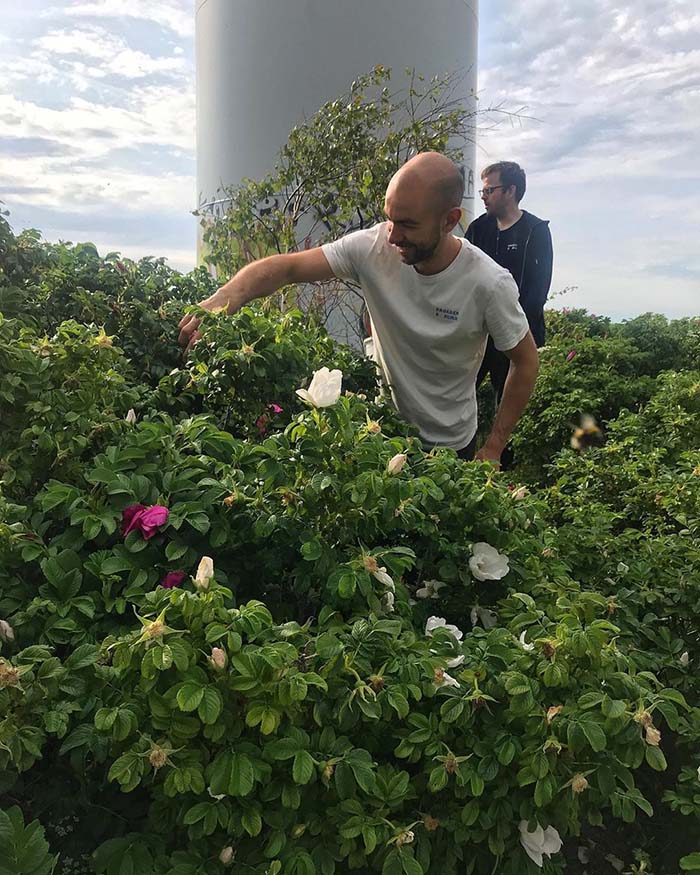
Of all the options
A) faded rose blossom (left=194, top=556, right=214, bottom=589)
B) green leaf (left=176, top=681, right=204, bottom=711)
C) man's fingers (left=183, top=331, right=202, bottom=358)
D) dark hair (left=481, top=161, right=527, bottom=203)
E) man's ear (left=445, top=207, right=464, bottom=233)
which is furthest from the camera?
dark hair (left=481, top=161, right=527, bottom=203)

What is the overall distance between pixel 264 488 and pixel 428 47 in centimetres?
842

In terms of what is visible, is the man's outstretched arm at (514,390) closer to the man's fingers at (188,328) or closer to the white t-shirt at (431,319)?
the white t-shirt at (431,319)

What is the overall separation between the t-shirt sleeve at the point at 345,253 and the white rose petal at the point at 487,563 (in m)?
1.36

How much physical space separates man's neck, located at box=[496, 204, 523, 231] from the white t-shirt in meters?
2.36

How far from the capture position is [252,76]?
8.33 m

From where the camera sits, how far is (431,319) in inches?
104

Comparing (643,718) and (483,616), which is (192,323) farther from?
(643,718)

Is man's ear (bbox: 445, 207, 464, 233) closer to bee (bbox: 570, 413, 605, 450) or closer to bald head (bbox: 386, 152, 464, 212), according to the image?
bald head (bbox: 386, 152, 464, 212)

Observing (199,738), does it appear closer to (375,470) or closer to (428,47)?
(375,470)

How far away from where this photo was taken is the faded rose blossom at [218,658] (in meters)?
1.12

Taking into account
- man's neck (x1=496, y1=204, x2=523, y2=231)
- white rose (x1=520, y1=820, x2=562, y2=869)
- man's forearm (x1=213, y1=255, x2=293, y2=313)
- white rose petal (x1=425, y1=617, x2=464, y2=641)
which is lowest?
white rose (x1=520, y1=820, x2=562, y2=869)

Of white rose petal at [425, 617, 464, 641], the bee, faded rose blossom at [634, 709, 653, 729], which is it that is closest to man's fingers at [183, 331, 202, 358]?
white rose petal at [425, 617, 464, 641]

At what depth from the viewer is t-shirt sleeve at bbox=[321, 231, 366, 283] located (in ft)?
8.78

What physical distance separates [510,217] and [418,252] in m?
2.66
